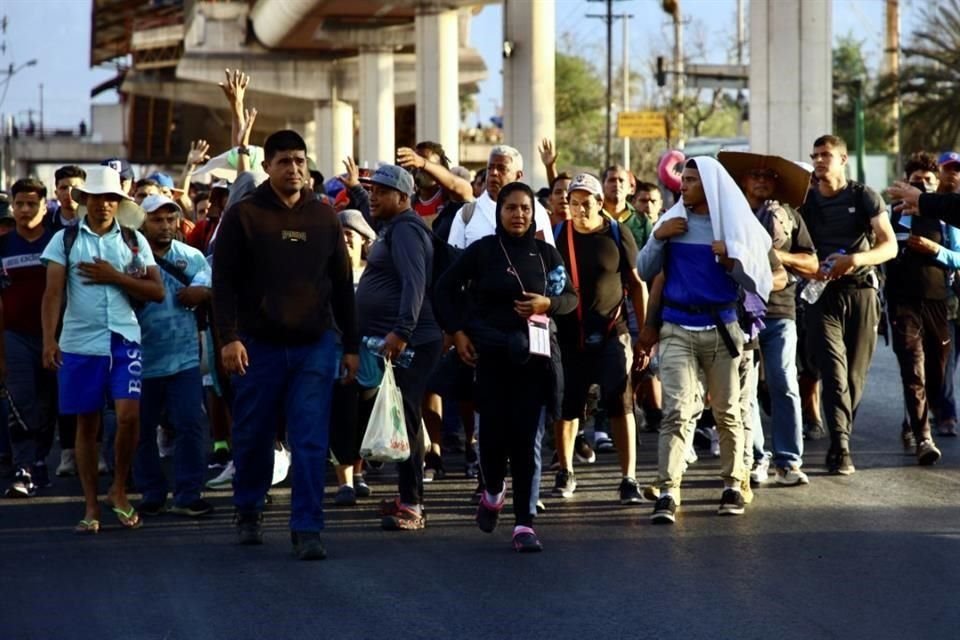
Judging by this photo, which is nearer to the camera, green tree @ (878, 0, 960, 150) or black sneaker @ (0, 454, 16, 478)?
black sneaker @ (0, 454, 16, 478)

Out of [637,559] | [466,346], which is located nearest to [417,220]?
[466,346]

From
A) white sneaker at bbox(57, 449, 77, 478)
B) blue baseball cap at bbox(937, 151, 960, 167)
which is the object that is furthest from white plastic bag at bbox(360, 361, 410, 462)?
blue baseball cap at bbox(937, 151, 960, 167)

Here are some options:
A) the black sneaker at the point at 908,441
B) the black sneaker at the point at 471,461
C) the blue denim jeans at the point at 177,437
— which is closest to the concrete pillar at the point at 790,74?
the black sneaker at the point at 908,441

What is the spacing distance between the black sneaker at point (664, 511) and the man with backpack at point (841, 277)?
2.33 metres

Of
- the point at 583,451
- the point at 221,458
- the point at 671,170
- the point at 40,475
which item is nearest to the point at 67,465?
the point at 40,475

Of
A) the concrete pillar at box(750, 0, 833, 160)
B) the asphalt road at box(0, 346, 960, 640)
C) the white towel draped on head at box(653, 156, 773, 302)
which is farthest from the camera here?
the concrete pillar at box(750, 0, 833, 160)

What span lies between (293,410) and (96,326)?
156cm

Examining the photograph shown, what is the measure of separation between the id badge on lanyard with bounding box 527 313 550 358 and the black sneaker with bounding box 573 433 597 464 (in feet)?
11.6

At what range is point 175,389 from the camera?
442 inches

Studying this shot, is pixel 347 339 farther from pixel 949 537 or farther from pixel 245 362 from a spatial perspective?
pixel 949 537

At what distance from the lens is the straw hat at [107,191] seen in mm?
10555

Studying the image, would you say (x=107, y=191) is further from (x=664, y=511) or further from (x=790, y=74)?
(x=790, y=74)

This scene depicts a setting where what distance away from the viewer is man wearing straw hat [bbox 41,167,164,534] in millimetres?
10555

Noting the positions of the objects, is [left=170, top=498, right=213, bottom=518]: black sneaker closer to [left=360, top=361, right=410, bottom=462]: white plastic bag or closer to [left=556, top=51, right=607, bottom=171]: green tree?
[left=360, top=361, right=410, bottom=462]: white plastic bag
